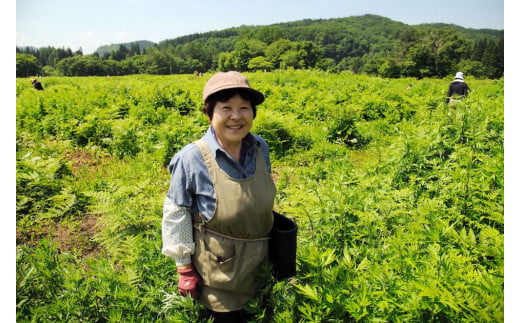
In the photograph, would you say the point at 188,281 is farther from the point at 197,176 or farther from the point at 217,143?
the point at 217,143

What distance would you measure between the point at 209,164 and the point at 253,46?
91489 mm

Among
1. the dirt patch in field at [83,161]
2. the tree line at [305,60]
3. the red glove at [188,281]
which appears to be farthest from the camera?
the tree line at [305,60]

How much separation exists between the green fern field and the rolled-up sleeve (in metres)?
0.30

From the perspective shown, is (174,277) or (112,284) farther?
(174,277)

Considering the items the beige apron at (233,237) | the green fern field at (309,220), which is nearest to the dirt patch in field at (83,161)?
the green fern field at (309,220)

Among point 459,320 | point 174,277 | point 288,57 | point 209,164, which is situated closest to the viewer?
point 459,320

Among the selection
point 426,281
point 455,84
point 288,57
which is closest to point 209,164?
point 426,281

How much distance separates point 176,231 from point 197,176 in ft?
1.21

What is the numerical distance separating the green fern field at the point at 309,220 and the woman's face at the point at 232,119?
92 cm

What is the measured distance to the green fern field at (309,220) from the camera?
184 cm

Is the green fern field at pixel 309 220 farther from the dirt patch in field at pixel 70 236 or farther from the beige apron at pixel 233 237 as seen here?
the beige apron at pixel 233 237

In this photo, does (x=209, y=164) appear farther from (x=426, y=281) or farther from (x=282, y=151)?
(x=282, y=151)

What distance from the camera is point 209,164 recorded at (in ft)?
6.18

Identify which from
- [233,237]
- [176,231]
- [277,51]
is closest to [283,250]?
[233,237]
